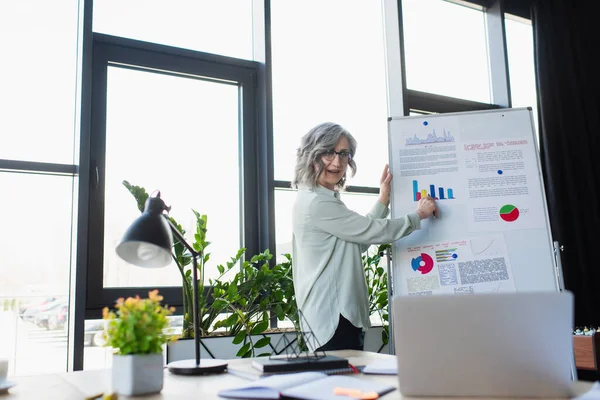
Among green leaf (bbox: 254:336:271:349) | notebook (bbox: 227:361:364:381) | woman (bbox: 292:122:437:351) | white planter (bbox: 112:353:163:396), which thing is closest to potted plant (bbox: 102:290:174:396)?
white planter (bbox: 112:353:163:396)

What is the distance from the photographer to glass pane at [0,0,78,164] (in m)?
2.97

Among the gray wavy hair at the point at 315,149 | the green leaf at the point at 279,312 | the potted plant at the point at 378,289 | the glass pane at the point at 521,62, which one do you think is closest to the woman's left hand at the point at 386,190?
the gray wavy hair at the point at 315,149

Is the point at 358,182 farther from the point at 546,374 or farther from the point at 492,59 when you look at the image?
the point at 546,374

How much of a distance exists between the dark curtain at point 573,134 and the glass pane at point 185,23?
2.36m

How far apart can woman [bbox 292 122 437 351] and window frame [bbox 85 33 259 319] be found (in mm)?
847

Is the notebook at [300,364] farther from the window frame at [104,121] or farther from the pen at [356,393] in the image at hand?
the window frame at [104,121]

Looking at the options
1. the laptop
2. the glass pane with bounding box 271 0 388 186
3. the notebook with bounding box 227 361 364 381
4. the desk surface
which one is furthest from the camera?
the glass pane with bounding box 271 0 388 186

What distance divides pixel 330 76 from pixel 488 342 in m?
3.08

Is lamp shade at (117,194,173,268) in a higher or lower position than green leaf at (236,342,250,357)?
higher

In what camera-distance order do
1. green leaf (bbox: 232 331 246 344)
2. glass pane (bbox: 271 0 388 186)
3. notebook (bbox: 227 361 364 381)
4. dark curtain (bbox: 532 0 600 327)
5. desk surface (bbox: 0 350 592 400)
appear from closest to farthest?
desk surface (bbox: 0 350 592 400) < notebook (bbox: 227 361 364 381) < green leaf (bbox: 232 331 246 344) < glass pane (bbox: 271 0 388 186) < dark curtain (bbox: 532 0 600 327)

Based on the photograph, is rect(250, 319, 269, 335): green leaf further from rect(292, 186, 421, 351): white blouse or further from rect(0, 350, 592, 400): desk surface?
rect(0, 350, 592, 400): desk surface

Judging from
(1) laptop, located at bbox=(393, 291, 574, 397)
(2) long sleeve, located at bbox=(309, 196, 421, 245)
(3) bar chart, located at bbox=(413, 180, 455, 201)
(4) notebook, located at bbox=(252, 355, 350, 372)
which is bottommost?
(4) notebook, located at bbox=(252, 355, 350, 372)

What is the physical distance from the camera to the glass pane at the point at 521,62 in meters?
4.70

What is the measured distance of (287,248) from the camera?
140 inches
